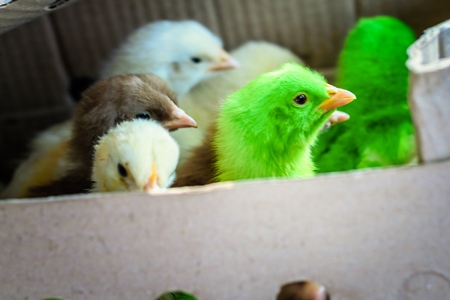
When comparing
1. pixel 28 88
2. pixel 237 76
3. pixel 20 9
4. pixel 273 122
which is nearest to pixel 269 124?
pixel 273 122

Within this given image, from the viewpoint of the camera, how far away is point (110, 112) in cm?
103

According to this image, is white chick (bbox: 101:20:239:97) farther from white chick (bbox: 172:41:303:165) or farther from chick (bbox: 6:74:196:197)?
chick (bbox: 6:74:196:197)

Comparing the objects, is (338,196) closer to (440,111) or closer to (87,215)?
(440,111)

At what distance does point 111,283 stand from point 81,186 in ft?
1.25

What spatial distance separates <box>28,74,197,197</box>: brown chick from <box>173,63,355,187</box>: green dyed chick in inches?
5.9

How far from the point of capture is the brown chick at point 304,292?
2.64 feet

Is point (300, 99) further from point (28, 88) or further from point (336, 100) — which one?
point (28, 88)

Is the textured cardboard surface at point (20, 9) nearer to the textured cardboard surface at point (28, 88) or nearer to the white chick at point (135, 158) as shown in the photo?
the white chick at point (135, 158)

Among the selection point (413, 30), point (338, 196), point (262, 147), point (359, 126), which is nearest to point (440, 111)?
point (338, 196)

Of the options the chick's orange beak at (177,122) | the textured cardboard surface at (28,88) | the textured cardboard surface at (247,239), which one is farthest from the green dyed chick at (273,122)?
the textured cardboard surface at (28,88)

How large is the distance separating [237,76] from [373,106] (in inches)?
15.9

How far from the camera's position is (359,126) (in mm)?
1188

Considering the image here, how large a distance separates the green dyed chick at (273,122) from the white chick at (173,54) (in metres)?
0.55

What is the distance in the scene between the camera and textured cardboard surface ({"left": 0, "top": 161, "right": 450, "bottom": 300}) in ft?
2.11
